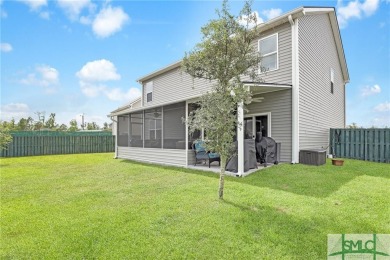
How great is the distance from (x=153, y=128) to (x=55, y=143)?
32.5 feet

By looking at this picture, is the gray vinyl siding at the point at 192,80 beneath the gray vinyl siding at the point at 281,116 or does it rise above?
above

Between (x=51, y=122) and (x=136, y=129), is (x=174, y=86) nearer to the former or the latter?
(x=136, y=129)

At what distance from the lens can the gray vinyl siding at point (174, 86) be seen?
1333 centimetres

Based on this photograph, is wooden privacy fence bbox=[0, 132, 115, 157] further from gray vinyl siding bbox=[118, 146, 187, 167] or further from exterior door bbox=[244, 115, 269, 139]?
exterior door bbox=[244, 115, 269, 139]

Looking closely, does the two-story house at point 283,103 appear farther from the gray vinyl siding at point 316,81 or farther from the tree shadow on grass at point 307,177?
the tree shadow on grass at point 307,177

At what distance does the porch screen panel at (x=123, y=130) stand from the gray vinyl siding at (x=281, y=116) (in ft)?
25.0

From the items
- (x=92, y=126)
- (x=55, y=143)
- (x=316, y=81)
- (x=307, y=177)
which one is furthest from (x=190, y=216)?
(x=92, y=126)

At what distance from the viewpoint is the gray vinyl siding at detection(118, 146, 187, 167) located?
933 centimetres

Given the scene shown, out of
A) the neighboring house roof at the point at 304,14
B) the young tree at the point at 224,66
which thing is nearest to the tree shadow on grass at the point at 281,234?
the young tree at the point at 224,66

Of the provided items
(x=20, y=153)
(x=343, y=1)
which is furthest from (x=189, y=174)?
(x=20, y=153)

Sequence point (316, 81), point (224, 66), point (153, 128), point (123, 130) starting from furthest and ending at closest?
point (123, 130)
point (153, 128)
point (316, 81)
point (224, 66)

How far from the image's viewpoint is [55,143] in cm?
1664

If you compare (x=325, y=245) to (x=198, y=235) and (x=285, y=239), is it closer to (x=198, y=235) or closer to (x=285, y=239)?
(x=285, y=239)

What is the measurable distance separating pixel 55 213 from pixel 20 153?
1427 centimetres
